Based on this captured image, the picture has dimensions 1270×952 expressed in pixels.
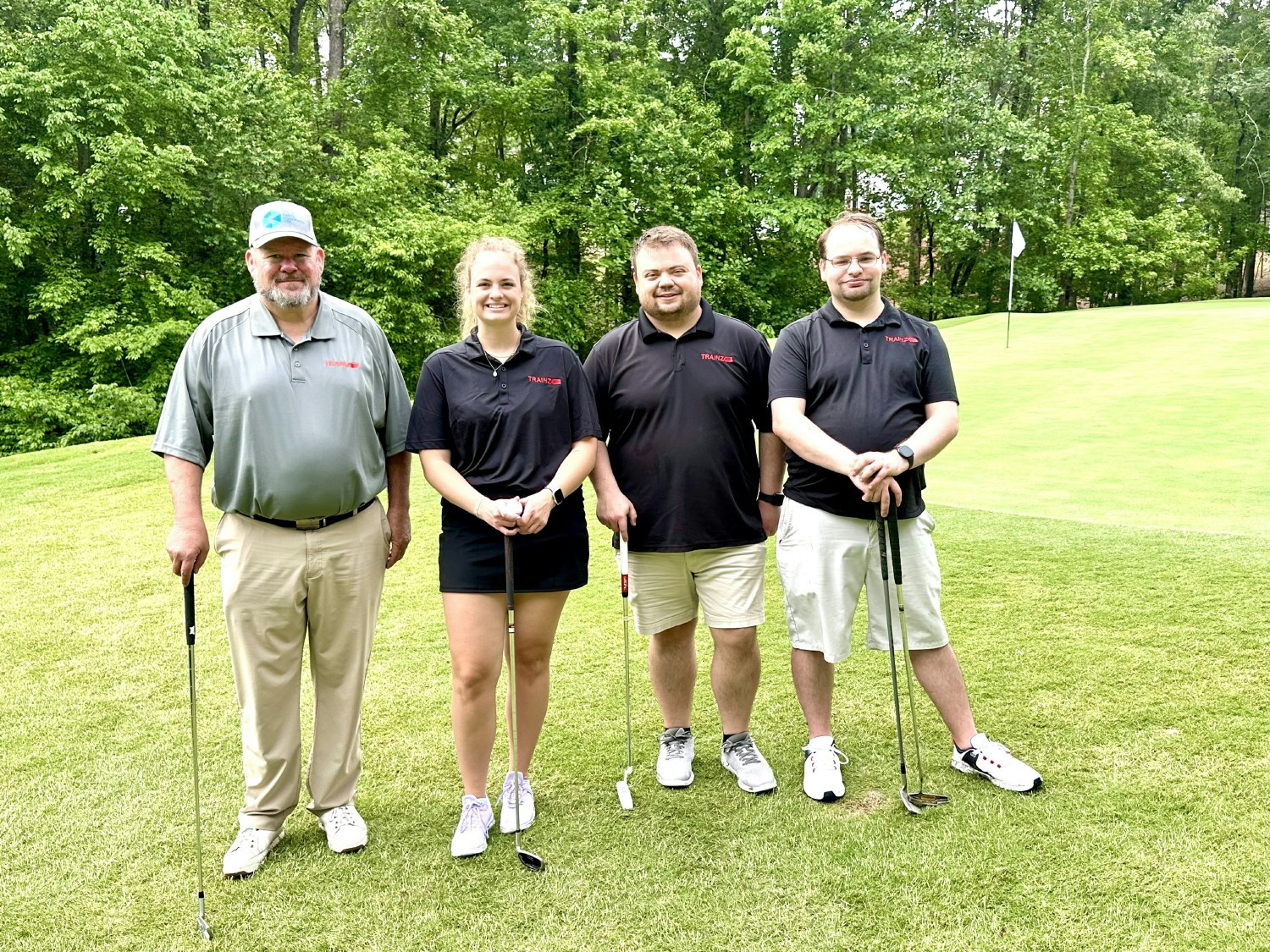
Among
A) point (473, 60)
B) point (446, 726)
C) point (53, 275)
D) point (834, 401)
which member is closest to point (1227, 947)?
point (834, 401)

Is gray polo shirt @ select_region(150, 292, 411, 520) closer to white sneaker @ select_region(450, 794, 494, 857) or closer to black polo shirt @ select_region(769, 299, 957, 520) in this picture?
white sneaker @ select_region(450, 794, 494, 857)

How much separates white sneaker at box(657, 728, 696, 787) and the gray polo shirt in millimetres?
1344

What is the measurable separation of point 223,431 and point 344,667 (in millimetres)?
795

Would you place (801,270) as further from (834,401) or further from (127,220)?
(834,401)

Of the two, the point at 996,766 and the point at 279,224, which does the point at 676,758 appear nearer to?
the point at 996,766

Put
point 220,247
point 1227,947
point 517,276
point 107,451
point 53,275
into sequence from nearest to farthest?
point 1227,947 < point 517,276 < point 107,451 < point 53,275 < point 220,247

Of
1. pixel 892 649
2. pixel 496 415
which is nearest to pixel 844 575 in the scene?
pixel 892 649

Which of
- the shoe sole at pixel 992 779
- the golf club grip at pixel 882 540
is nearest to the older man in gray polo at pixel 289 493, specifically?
the golf club grip at pixel 882 540

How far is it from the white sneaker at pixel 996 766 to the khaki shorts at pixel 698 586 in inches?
31.0

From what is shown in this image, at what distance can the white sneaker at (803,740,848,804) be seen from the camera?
121 inches

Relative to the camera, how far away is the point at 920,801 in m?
2.98

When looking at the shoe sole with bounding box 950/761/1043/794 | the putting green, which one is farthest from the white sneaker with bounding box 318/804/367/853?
the putting green

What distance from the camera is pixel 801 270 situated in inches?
1057

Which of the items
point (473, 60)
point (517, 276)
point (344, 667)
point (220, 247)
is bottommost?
point (344, 667)
